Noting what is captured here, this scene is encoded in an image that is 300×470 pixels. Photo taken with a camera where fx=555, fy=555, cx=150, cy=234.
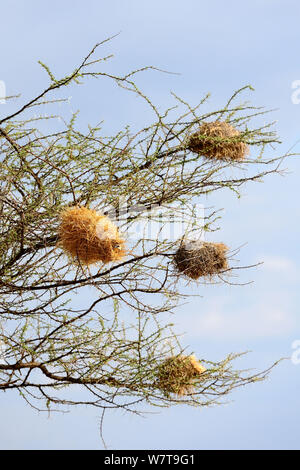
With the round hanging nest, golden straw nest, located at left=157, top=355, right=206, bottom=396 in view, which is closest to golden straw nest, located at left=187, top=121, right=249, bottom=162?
the round hanging nest

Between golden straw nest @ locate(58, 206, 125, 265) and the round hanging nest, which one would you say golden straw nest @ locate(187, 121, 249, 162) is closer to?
the round hanging nest

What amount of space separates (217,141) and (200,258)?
4.16ft

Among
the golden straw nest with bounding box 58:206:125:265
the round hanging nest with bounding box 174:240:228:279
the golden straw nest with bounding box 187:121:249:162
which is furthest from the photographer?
the round hanging nest with bounding box 174:240:228:279

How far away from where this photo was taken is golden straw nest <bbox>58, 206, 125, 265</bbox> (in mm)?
3652

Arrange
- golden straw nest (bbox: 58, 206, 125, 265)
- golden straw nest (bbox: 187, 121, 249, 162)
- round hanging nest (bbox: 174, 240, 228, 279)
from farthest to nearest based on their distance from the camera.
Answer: round hanging nest (bbox: 174, 240, 228, 279), golden straw nest (bbox: 187, 121, 249, 162), golden straw nest (bbox: 58, 206, 125, 265)

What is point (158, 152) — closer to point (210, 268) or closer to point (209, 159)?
point (209, 159)

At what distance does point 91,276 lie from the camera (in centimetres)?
428

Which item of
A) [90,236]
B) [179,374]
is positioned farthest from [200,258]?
[90,236]

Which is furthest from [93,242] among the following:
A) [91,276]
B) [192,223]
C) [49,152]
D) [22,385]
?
[22,385]

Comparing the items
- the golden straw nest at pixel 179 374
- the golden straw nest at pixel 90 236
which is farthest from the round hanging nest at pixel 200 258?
the golden straw nest at pixel 90 236

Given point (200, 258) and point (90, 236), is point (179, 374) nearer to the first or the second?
point (200, 258)

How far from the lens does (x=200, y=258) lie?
5863 millimetres

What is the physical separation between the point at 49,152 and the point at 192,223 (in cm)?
157

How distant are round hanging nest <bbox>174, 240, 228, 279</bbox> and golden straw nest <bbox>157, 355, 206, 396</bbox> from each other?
890 mm
